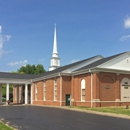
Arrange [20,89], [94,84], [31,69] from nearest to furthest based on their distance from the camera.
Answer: [94,84]
[20,89]
[31,69]

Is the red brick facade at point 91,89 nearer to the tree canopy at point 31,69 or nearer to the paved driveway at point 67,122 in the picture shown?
the paved driveway at point 67,122

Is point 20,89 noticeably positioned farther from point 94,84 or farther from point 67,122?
point 67,122

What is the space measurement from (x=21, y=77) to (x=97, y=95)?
74.5 ft

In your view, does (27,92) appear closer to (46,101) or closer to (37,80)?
(37,80)

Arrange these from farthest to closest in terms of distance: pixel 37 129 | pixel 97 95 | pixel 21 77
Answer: pixel 21 77
pixel 97 95
pixel 37 129

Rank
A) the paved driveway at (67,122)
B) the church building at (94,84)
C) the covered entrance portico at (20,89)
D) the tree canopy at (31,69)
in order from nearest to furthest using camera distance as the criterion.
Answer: the paved driveway at (67,122), the church building at (94,84), the covered entrance portico at (20,89), the tree canopy at (31,69)

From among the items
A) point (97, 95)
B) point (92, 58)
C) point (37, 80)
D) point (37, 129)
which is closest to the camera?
point (37, 129)

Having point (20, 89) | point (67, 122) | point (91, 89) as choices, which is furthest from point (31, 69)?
point (67, 122)

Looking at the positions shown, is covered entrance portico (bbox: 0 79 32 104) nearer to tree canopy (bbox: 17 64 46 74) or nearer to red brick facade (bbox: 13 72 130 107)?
red brick facade (bbox: 13 72 130 107)

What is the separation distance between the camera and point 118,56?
3362 centimetres

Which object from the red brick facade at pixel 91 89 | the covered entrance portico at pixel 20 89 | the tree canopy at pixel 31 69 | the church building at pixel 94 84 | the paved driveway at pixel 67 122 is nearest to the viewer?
the paved driveway at pixel 67 122

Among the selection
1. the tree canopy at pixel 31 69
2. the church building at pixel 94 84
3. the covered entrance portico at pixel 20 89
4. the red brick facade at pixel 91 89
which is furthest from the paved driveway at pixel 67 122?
the tree canopy at pixel 31 69

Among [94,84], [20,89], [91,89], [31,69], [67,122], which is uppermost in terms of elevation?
[31,69]

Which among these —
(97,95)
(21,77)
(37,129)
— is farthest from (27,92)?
(37,129)
